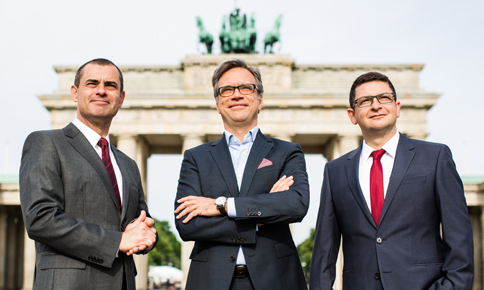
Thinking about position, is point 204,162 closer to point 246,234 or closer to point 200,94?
point 246,234

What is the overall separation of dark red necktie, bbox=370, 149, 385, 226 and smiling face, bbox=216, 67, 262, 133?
64.3 inches

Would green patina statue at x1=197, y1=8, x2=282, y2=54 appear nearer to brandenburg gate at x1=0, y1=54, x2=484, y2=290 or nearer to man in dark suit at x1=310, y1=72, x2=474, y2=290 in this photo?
brandenburg gate at x1=0, y1=54, x2=484, y2=290

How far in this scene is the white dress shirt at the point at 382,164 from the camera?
20.3 feet

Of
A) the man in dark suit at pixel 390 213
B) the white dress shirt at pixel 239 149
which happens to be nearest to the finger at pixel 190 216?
the white dress shirt at pixel 239 149

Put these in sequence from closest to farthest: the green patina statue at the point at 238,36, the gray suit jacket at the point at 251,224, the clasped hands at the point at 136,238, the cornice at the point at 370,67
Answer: the clasped hands at the point at 136,238, the gray suit jacket at the point at 251,224, the cornice at the point at 370,67, the green patina statue at the point at 238,36

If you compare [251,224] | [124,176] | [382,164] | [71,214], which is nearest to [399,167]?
[382,164]

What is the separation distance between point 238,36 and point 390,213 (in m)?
37.4

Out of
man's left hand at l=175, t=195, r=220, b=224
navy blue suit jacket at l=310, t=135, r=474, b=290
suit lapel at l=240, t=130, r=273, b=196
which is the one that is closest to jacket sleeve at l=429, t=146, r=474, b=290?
navy blue suit jacket at l=310, t=135, r=474, b=290

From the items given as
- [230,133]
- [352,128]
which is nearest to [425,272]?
[230,133]

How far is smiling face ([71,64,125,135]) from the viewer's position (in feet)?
19.9

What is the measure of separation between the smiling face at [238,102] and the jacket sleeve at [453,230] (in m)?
2.32

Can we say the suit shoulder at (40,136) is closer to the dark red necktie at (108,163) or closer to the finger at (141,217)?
the dark red necktie at (108,163)

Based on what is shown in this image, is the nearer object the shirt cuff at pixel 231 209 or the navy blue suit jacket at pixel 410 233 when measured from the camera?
the navy blue suit jacket at pixel 410 233

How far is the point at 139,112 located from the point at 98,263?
35.4 m
